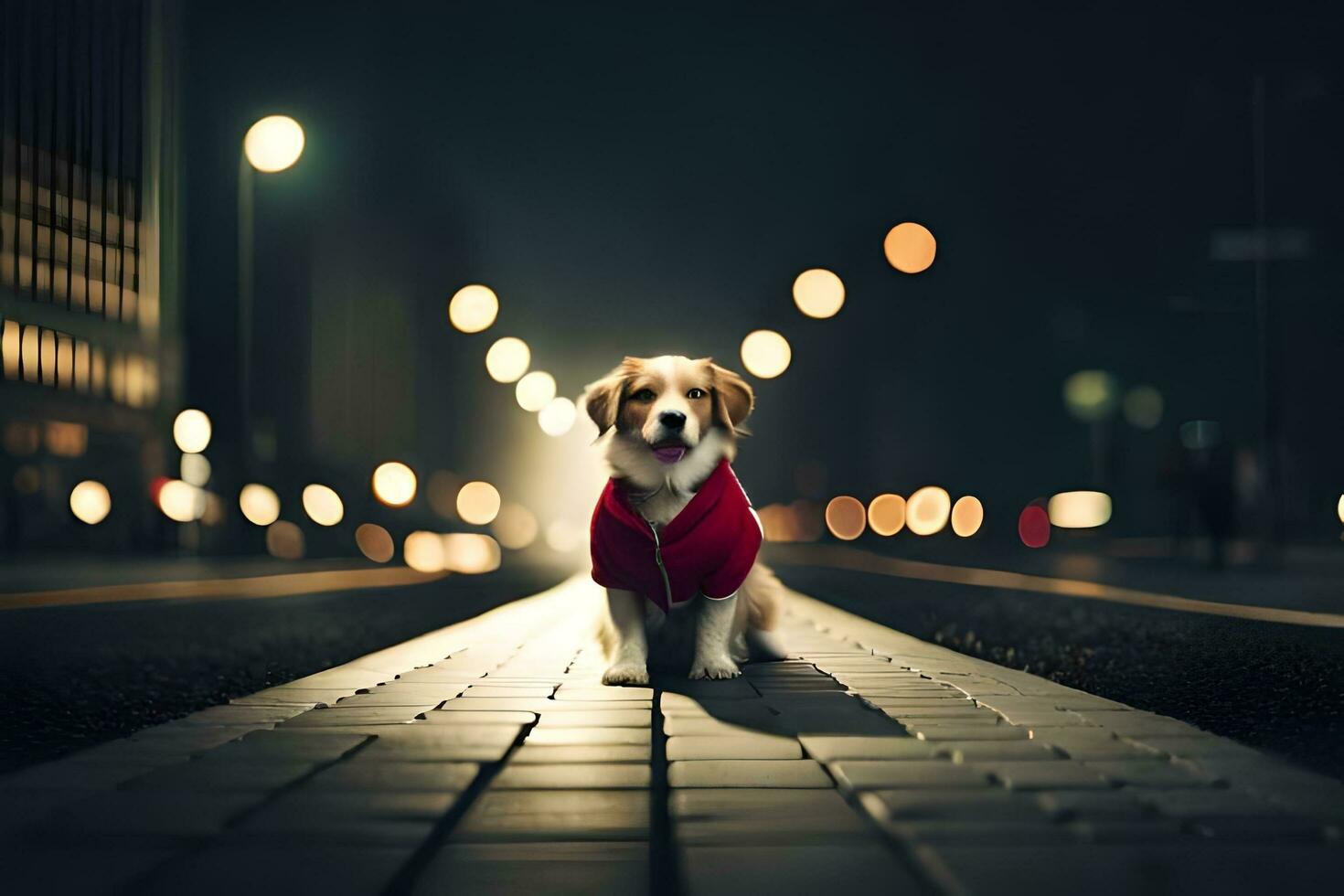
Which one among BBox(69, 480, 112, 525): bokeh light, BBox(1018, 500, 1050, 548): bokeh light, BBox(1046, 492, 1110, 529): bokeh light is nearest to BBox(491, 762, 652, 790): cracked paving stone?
BBox(1018, 500, 1050, 548): bokeh light

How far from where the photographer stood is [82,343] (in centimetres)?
6078

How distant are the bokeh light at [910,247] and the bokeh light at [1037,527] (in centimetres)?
2802

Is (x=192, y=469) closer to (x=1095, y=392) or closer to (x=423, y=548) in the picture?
(x=423, y=548)

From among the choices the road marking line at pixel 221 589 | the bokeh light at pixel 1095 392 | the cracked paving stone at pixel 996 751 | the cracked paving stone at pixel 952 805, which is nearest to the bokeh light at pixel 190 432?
the bokeh light at pixel 1095 392

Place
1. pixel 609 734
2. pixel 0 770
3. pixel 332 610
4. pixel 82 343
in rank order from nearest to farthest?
pixel 0 770 → pixel 609 734 → pixel 332 610 → pixel 82 343

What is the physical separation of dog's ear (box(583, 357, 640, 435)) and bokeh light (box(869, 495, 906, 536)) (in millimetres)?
57185

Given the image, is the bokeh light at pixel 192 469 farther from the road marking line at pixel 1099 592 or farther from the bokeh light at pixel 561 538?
the road marking line at pixel 1099 592

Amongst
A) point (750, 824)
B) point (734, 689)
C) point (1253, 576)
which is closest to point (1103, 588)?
point (1253, 576)

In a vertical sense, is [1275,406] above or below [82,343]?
below

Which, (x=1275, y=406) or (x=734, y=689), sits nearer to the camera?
(x=734, y=689)

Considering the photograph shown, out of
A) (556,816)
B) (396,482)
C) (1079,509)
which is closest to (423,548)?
(396,482)

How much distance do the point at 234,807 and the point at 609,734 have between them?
4.86 feet

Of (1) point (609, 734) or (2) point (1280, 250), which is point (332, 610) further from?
(2) point (1280, 250)

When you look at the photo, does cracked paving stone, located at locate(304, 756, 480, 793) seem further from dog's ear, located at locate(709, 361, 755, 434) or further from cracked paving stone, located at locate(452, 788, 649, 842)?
dog's ear, located at locate(709, 361, 755, 434)
